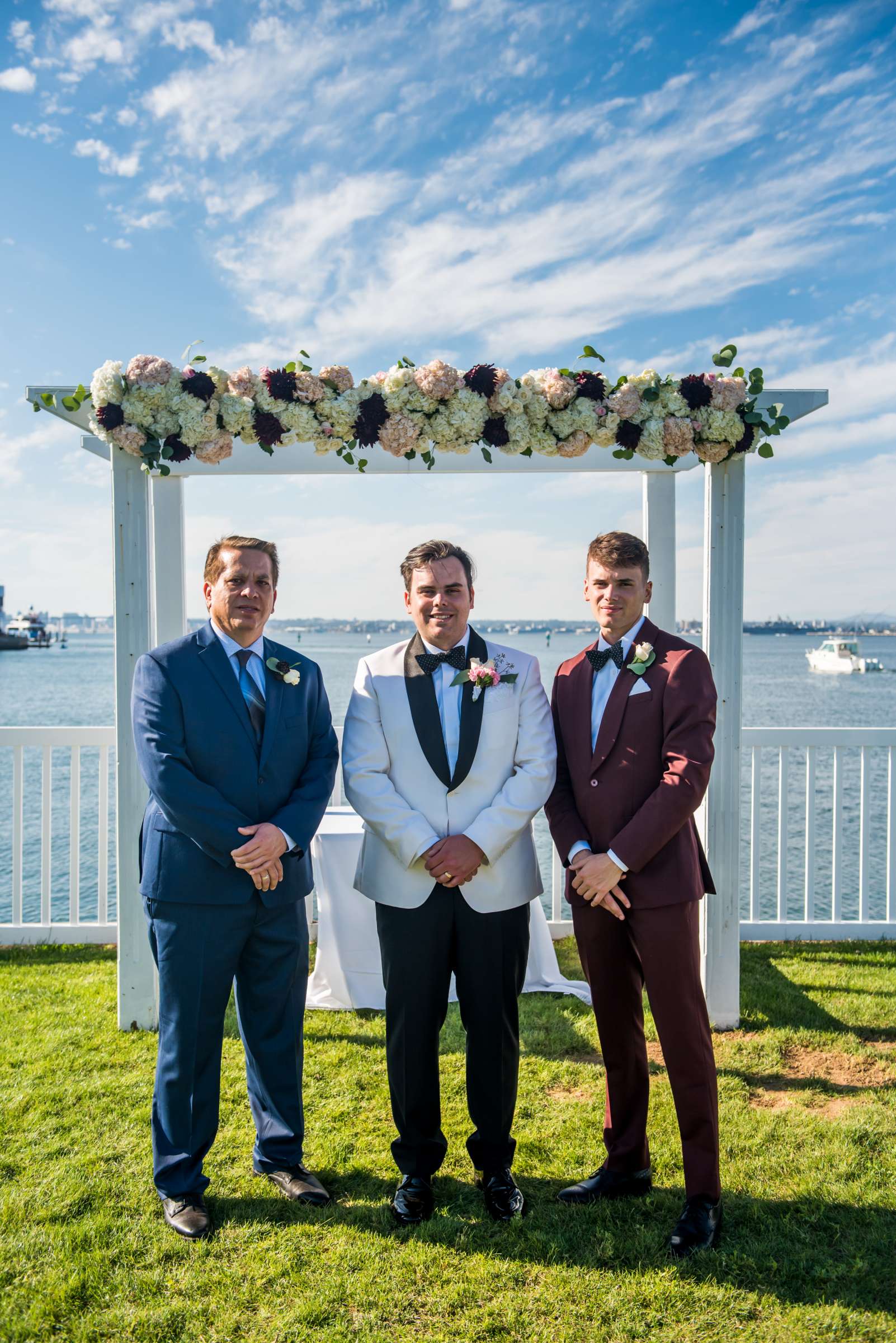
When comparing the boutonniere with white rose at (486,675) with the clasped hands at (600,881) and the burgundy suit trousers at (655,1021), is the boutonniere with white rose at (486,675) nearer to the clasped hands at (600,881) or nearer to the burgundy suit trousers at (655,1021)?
the clasped hands at (600,881)

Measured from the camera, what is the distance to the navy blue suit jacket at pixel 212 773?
2.59 metres

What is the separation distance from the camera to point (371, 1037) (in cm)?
412

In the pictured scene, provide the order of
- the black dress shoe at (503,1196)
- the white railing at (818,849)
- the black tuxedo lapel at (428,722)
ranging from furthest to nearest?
1. the white railing at (818,849)
2. the black tuxedo lapel at (428,722)
3. the black dress shoe at (503,1196)

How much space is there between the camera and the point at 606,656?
2.79 metres

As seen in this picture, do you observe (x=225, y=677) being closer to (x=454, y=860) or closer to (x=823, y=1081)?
(x=454, y=860)

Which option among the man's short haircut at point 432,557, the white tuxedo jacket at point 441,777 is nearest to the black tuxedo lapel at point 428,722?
the white tuxedo jacket at point 441,777

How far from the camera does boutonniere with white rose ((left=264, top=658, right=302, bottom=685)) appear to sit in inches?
110

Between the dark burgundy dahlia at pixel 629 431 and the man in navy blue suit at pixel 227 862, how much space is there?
188 cm

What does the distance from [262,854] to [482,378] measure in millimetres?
2351

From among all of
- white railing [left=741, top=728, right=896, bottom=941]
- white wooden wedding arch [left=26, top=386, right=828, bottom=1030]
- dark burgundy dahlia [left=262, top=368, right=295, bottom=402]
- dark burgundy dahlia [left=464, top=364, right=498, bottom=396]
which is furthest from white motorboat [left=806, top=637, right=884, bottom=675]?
dark burgundy dahlia [left=262, top=368, right=295, bottom=402]

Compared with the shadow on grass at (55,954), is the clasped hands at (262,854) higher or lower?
higher

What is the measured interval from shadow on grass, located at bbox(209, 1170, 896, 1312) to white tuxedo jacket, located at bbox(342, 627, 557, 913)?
1.03 metres

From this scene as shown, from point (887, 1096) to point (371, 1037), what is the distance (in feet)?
7.91

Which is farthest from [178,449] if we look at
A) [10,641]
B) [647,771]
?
[10,641]
